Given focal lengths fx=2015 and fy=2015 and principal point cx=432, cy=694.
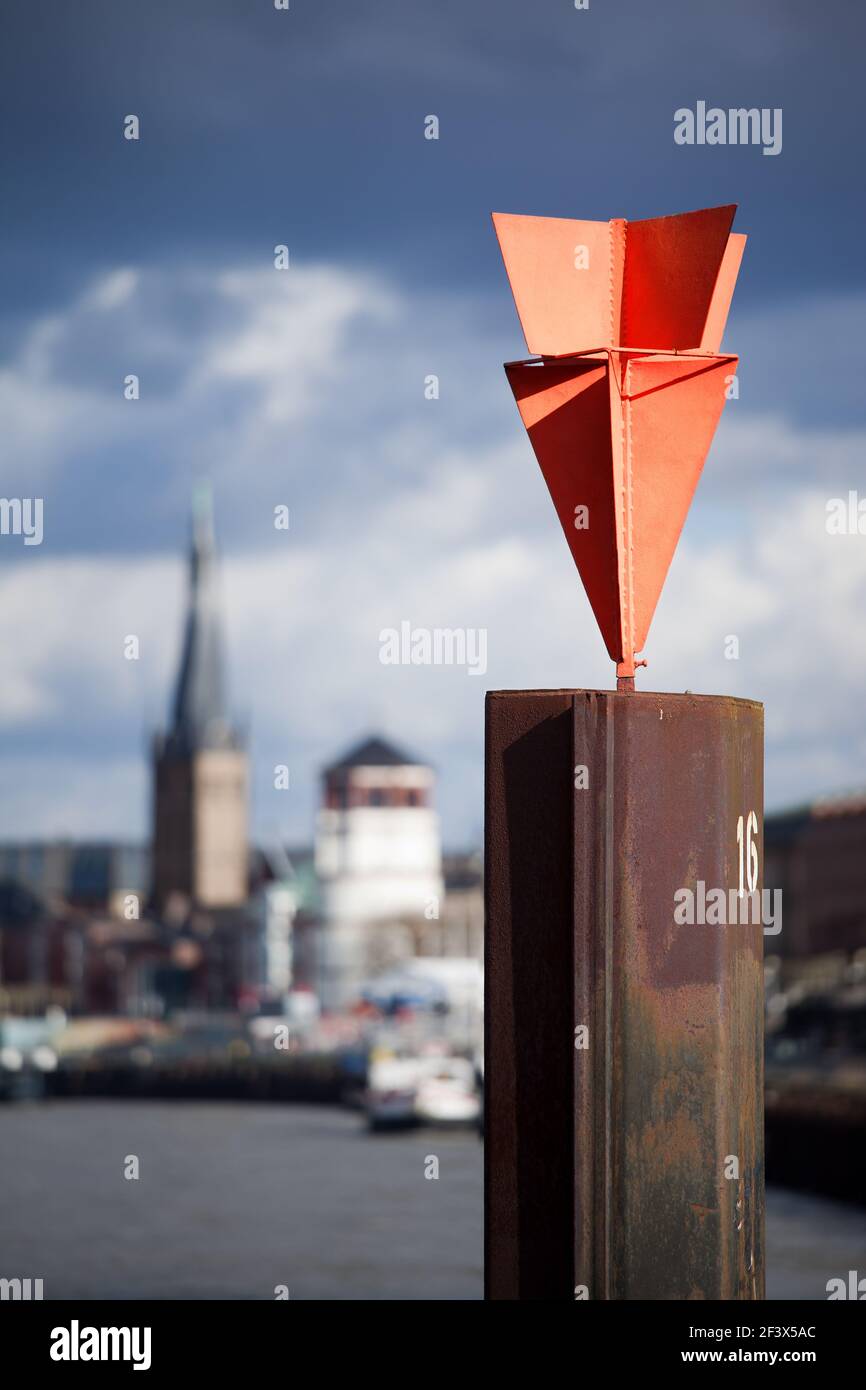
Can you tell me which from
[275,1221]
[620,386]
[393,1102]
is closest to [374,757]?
[393,1102]

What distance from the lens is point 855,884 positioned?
96625 mm

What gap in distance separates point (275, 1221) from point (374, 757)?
320ft

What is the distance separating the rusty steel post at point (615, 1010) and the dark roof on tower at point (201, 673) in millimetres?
152068

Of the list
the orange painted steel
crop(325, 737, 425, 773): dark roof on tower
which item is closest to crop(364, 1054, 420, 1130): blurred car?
crop(325, 737, 425, 773): dark roof on tower

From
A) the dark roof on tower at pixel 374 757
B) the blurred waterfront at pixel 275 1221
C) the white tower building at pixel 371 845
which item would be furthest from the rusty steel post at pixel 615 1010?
the dark roof on tower at pixel 374 757

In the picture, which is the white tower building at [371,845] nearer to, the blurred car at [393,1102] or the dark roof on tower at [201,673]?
the dark roof on tower at [201,673]

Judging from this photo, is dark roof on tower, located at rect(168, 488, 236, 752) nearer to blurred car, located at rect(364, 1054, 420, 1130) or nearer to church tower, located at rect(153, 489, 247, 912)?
church tower, located at rect(153, 489, 247, 912)

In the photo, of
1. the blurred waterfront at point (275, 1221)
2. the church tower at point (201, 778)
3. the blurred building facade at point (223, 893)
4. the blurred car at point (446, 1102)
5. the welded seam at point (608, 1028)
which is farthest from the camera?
the church tower at point (201, 778)

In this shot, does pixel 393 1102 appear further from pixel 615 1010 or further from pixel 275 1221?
pixel 615 1010

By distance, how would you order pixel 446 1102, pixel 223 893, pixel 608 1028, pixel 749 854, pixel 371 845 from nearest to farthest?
pixel 608 1028, pixel 749 854, pixel 446 1102, pixel 371 845, pixel 223 893

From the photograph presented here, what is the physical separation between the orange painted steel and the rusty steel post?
68 centimetres

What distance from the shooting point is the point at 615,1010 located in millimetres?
6477

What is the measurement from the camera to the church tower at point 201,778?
158250mm
